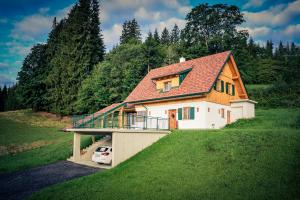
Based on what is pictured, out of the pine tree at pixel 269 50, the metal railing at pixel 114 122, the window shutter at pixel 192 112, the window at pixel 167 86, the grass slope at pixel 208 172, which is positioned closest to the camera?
the grass slope at pixel 208 172

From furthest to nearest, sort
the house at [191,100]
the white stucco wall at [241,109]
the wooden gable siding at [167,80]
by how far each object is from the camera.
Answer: the white stucco wall at [241,109], the wooden gable siding at [167,80], the house at [191,100]

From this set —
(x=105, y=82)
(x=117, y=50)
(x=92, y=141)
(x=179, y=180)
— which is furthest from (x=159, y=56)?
(x=179, y=180)

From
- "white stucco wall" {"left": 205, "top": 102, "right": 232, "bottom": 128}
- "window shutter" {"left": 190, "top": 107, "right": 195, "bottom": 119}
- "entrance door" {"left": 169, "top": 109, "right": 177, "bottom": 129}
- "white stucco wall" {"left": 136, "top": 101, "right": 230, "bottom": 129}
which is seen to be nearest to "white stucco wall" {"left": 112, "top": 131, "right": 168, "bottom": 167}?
"entrance door" {"left": 169, "top": 109, "right": 177, "bottom": 129}

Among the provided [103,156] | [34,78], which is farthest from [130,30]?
[103,156]

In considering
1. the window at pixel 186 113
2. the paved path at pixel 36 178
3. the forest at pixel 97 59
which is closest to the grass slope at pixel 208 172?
the paved path at pixel 36 178

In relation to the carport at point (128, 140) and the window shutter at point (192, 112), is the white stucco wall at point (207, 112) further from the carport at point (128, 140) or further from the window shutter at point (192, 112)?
the carport at point (128, 140)

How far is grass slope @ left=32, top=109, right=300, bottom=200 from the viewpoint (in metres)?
10.8

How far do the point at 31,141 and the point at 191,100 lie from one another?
23.2m

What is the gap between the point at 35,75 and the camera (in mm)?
52562

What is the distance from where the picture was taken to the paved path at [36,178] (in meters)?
13.7

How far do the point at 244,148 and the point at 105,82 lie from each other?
31.9 m

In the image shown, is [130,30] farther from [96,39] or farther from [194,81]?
[194,81]

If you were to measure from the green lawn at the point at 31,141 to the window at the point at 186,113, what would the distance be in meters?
10.9

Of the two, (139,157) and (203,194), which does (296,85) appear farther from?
(203,194)
